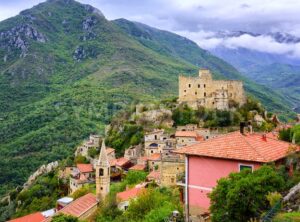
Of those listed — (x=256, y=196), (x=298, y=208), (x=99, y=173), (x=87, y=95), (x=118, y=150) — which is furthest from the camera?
(x=87, y=95)

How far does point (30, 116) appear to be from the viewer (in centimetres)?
17425

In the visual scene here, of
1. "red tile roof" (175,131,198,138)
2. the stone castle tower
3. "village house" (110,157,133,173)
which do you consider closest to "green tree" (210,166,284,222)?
the stone castle tower

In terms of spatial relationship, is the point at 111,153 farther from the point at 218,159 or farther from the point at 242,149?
the point at 242,149

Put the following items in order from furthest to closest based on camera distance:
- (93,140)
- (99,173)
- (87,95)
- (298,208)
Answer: (87,95), (93,140), (99,173), (298,208)

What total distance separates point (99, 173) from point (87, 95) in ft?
466

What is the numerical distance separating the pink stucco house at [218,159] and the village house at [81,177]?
136 feet

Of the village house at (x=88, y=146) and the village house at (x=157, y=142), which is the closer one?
the village house at (x=157, y=142)

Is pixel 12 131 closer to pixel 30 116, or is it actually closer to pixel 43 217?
pixel 30 116

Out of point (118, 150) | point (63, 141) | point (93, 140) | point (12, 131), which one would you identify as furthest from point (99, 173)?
point (12, 131)

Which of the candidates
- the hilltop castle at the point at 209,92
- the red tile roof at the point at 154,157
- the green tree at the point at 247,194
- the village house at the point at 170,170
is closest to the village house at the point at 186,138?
the red tile roof at the point at 154,157

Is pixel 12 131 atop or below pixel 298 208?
below

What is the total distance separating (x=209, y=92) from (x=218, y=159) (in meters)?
56.0

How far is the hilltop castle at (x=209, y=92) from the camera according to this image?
238 ft

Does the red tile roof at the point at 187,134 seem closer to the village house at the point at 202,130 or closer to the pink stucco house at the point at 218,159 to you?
the village house at the point at 202,130
